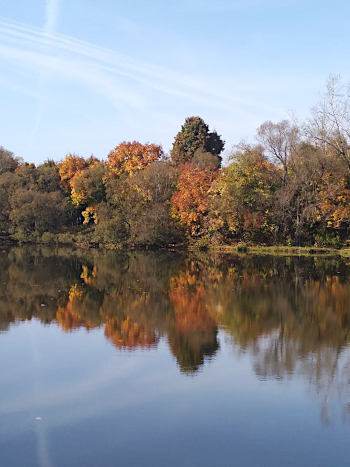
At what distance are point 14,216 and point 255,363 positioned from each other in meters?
45.5

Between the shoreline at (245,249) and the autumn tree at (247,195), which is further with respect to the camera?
the autumn tree at (247,195)

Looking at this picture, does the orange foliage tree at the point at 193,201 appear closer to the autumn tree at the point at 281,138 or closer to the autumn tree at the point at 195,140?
the autumn tree at the point at 281,138

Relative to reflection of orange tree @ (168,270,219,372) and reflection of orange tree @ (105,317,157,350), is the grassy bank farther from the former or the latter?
reflection of orange tree @ (105,317,157,350)

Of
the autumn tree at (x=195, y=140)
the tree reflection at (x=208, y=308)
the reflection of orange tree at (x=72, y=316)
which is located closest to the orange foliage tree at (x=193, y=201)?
the tree reflection at (x=208, y=308)

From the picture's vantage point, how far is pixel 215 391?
9.42 meters

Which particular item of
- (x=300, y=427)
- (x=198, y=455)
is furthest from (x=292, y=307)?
(x=198, y=455)

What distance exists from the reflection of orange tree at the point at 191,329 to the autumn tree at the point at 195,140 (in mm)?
46088

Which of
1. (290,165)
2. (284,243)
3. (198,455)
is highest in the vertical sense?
(290,165)

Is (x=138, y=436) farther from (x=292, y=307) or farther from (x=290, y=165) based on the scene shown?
(x=290, y=165)

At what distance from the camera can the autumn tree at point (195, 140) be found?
66.5 m

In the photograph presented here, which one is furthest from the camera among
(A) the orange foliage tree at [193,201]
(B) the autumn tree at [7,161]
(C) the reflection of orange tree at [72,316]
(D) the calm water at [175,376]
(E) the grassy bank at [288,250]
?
(B) the autumn tree at [7,161]

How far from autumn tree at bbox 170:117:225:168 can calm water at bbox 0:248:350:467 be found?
46223mm

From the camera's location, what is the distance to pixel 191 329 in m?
14.3

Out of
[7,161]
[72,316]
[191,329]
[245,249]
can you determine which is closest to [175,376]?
[191,329]
